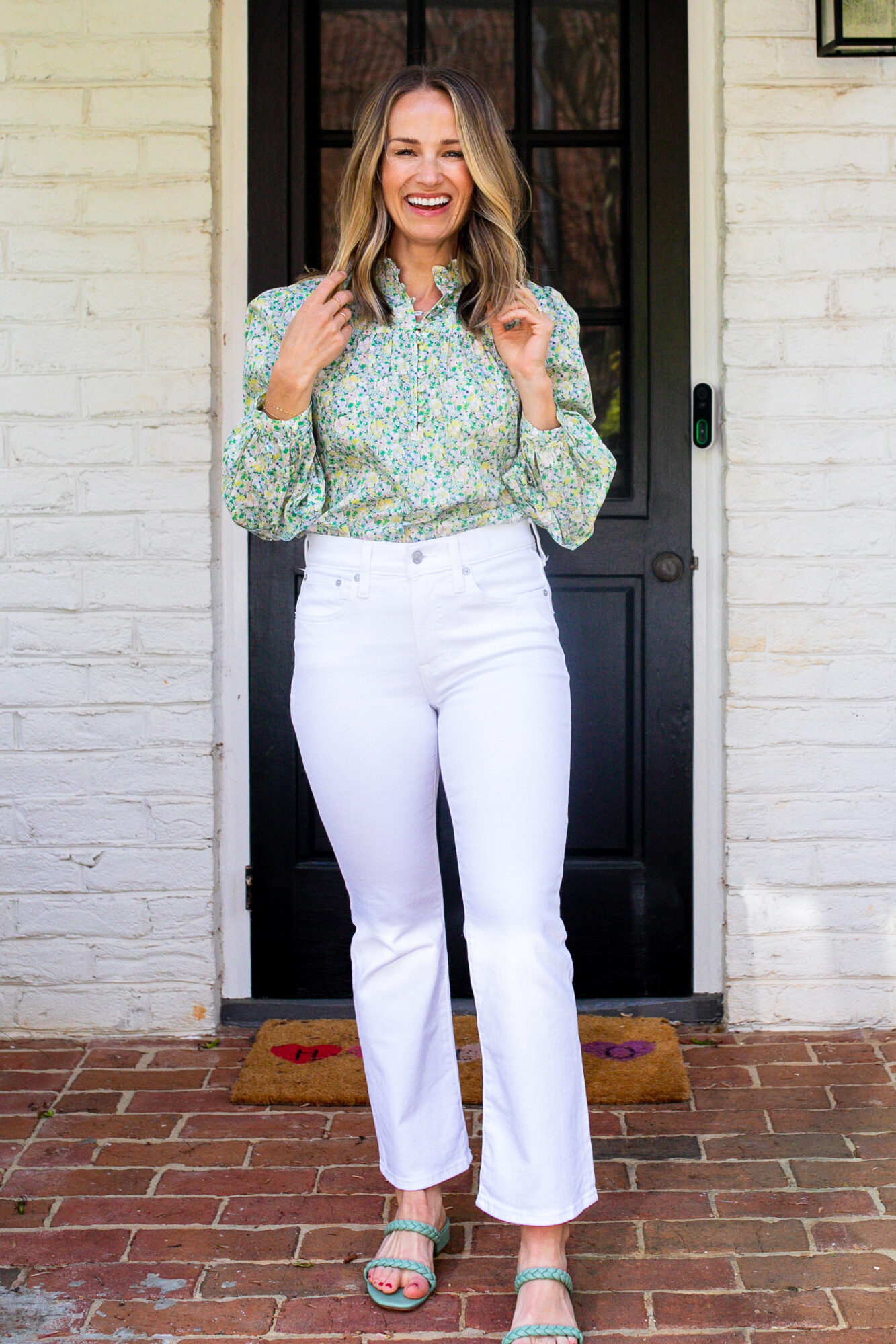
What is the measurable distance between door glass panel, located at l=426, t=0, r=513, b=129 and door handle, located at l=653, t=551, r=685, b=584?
1.07 m

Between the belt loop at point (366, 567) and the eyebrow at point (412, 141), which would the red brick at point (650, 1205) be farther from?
the eyebrow at point (412, 141)

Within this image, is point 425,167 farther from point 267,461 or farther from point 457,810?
point 457,810

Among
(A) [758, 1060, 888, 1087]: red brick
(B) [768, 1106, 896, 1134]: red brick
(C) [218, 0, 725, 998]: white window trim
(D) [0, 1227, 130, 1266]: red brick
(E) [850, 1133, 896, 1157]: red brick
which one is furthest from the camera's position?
(C) [218, 0, 725, 998]: white window trim

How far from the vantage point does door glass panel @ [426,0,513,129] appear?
308 centimetres

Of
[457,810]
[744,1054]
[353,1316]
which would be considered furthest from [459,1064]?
[457,810]

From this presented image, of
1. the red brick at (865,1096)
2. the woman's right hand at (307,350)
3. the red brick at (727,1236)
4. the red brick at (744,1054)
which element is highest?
the woman's right hand at (307,350)

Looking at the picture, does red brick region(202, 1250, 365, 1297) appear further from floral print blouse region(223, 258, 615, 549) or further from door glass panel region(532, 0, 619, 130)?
door glass panel region(532, 0, 619, 130)

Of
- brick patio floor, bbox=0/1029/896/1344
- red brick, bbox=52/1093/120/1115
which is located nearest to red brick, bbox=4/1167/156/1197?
brick patio floor, bbox=0/1029/896/1344

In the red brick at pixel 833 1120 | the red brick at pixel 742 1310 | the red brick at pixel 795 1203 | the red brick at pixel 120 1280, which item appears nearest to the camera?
the red brick at pixel 742 1310

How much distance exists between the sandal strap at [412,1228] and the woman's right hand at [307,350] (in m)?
1.24

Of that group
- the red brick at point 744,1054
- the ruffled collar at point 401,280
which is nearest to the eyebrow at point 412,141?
the ruffled collar at point 401,280

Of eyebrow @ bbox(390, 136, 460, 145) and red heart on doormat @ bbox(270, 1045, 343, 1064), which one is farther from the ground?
eyebrow @ bbox(390, 136, 460, 145)

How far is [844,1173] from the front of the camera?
2.39 m

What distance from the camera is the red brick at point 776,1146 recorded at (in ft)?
8.11
